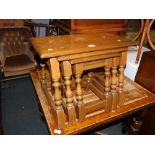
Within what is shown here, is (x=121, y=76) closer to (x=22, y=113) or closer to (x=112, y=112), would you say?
(x=112, y=112)

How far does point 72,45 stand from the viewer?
94cm

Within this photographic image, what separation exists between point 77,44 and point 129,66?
2.64 feet

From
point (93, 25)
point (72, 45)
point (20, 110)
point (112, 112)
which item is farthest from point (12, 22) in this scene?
point (112, 112)

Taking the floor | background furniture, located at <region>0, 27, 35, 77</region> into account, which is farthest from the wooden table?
background furniture, located at <region>0, 27, 35, 77</region>

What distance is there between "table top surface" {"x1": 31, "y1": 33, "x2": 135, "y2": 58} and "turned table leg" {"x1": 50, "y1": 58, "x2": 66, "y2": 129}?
0.06 meters

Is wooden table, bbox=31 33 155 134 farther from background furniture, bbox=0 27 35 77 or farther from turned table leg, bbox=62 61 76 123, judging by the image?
background furniture, bbox=0 27 35 77

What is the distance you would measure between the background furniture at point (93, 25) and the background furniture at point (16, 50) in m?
1.12

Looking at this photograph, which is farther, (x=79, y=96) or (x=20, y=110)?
Answer: (x=20, y=110)

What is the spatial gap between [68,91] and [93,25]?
0.88 meters

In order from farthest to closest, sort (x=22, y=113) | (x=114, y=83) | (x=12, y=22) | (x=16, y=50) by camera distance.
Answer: (x=12, y=22), (x=16, y=50), (x=22, y=113), (x=114, y=83)

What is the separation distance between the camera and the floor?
1.80m

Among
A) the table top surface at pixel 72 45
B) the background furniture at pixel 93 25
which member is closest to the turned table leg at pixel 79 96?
the table top surface at pixel 72 45

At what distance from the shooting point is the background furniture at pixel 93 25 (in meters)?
1.53
